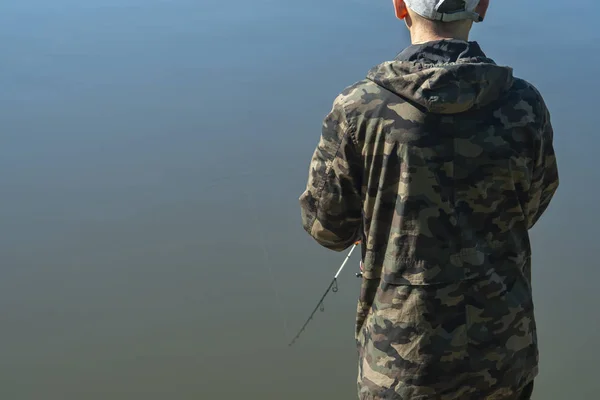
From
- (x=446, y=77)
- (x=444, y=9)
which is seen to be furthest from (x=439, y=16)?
(x=446, y=77)

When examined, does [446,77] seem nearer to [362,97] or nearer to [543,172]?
[362,97]

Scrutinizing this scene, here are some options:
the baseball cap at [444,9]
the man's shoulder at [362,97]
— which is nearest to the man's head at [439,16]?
the baseball cap at [444,9]

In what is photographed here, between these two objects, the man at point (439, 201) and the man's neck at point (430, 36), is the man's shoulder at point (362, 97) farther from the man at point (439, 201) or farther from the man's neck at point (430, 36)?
the man's neck at point (430, 36)

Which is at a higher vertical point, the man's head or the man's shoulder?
the man's head

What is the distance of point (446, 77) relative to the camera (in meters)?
A: 1.17

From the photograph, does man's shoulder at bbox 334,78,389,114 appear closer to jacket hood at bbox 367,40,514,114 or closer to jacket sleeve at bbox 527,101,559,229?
jacket hood at bbox 367,40,514,114

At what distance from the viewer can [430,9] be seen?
1199 mm

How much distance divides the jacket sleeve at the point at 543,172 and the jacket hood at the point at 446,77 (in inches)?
5.3

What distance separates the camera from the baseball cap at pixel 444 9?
1.19 meters

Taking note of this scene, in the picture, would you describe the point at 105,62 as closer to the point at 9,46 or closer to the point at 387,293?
the point at 9,46

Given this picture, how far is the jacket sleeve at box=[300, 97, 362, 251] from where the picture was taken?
4.17ft

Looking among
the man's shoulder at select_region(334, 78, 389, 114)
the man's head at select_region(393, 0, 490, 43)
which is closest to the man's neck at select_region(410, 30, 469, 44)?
the man's head at select_region(393, 0, 490, 43)

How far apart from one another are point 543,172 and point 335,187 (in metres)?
0.41

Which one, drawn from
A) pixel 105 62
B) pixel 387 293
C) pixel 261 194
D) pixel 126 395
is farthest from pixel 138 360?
pixel 105 62
